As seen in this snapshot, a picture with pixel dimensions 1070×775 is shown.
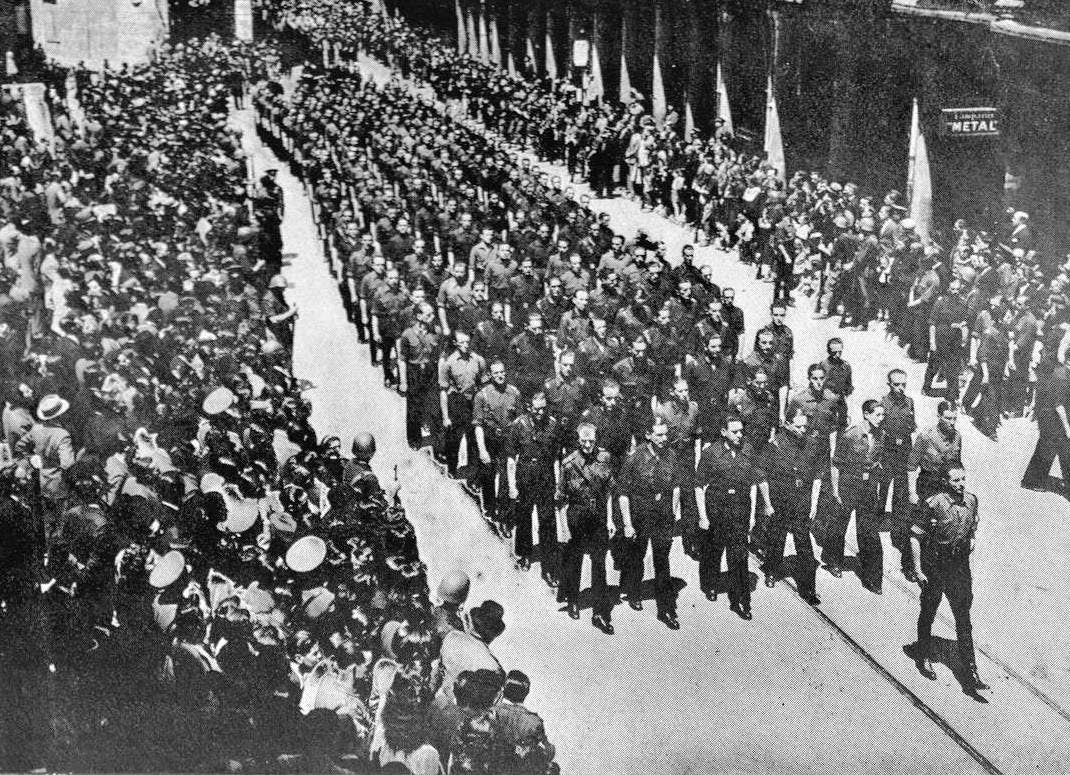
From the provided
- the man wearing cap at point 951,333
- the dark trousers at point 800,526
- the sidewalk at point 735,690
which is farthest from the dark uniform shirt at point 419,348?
the man wearing cap at point 951,333

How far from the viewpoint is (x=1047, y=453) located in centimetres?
1065

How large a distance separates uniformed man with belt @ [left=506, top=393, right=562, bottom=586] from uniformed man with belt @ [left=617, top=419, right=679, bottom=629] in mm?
690

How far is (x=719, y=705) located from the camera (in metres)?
7.78

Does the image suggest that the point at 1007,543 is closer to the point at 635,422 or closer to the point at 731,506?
the point at 731,506

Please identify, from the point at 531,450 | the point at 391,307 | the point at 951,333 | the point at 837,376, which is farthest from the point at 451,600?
the point at 951,333

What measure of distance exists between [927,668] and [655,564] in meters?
2.17

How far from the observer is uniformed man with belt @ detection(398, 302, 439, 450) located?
37.6 ft

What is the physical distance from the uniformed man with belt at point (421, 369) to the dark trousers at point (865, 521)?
4.36 m

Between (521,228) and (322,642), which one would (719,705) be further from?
(521,228)

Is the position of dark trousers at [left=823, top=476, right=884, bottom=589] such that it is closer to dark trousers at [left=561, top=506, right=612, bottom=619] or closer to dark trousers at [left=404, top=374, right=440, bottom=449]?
dark trousers at [left=561, top=506, right=612, bottom=619]

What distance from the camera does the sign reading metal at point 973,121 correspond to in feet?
52.5

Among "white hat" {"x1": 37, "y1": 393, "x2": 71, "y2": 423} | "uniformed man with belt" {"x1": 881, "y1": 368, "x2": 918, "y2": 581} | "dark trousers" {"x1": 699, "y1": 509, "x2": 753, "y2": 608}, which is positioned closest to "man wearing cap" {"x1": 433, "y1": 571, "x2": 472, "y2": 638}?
"dark trousers" {"x1": 699, "y1": 509, "x2": 753, "y2": 608}

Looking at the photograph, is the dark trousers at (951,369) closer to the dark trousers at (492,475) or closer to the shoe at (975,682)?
the shoe at (975,682)

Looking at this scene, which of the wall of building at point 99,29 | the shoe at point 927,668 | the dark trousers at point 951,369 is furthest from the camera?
the wall of building at point 99,29
